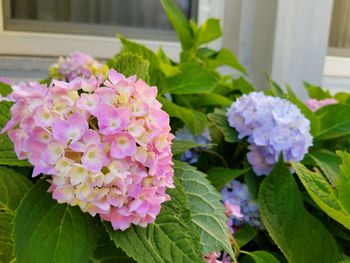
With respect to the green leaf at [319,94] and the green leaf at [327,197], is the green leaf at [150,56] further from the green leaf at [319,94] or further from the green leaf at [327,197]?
the green leaf at [319,94]

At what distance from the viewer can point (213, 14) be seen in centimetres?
138

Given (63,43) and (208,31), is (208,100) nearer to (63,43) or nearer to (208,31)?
(208,31)

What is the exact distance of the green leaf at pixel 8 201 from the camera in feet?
1.20

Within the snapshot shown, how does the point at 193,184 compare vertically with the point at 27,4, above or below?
below

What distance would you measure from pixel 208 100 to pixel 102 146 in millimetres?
387

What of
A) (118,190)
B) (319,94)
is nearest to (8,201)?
(118,190)

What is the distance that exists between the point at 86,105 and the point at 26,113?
5 centimetres

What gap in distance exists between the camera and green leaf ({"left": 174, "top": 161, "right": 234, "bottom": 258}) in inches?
14.0

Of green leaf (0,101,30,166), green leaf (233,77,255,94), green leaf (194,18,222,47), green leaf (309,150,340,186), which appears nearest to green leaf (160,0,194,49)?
green leaf (194,18,222,47)

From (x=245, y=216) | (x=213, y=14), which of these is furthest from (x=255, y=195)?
(x=213, y=14)

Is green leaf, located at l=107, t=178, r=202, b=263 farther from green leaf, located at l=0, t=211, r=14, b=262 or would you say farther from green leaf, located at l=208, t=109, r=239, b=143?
green leaf, located at l=208, t=109, r=239, b=143

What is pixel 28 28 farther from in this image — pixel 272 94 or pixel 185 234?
pixel 185 234

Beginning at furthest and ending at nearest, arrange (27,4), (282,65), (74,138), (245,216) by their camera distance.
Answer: (27,4) < (282,65) < (245,216) < (74,138)

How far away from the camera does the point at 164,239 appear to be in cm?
32
